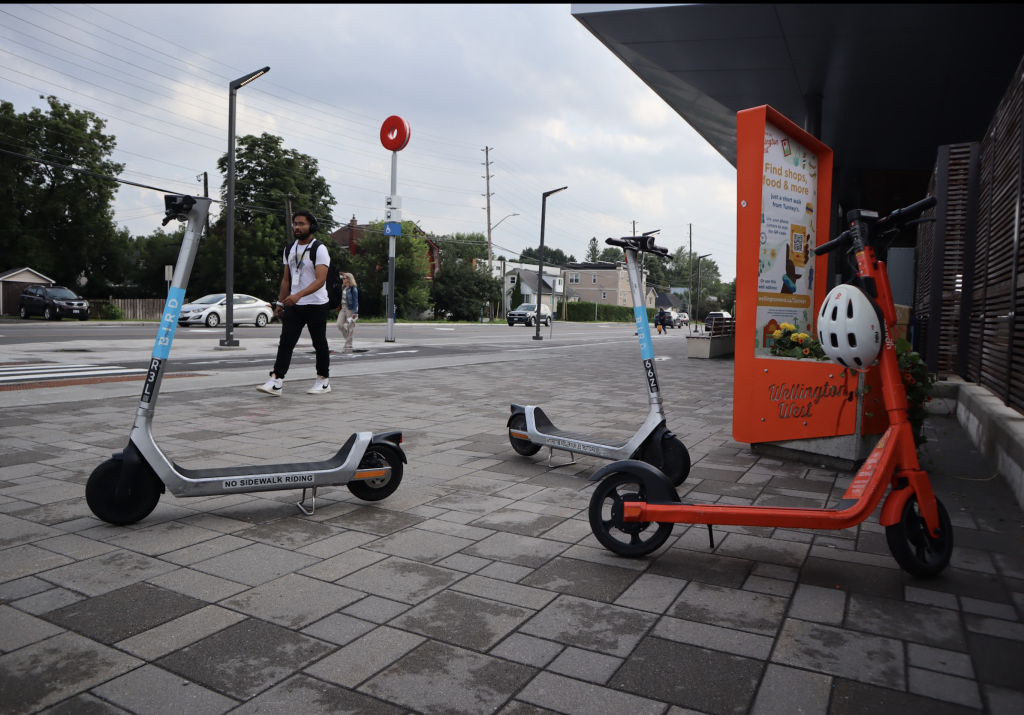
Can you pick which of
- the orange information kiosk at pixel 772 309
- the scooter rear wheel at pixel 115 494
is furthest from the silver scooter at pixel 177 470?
the orange information kiosk at pixel 772 309

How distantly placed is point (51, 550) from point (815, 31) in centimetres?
961

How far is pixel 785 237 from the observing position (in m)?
5.98

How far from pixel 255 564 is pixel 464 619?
1.12 meters

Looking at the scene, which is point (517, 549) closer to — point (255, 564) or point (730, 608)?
point (730, 608)

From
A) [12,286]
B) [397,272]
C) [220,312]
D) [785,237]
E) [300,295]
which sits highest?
[397,272]

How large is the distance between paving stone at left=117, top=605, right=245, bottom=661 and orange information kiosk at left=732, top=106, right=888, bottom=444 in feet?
13.9

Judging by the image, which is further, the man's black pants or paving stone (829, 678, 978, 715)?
the man's black pants

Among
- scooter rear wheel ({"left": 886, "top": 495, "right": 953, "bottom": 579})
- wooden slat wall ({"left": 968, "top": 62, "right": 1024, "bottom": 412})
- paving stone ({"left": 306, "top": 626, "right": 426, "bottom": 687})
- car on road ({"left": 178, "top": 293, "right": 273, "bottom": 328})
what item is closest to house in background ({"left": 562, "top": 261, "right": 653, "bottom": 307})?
car on road ({"left": 178, "top": 293, "right": 273, "bottom": 328})

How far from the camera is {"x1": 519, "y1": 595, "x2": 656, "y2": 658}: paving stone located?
8.25 ft

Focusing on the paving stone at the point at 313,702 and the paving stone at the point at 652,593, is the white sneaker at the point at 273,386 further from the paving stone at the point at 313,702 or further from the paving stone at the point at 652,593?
the paving stone at the point at 313,702

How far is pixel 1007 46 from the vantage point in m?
9.53

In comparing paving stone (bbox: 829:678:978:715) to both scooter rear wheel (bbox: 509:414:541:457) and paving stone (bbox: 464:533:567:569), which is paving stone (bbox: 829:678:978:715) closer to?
paving stone (bbox: 464:533:567:569)

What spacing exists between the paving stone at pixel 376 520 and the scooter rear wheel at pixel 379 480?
0.31 feet

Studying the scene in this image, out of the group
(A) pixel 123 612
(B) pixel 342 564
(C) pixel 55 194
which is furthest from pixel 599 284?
(A) pixel 123 612
